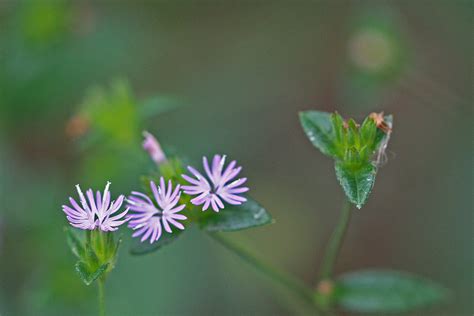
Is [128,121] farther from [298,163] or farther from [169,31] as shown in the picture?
[169,31]

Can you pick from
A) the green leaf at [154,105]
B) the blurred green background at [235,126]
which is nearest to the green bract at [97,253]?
the blurred green background at [235,126]

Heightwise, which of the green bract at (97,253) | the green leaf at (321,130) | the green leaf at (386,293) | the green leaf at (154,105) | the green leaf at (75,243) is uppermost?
the green leaf at (154,105)

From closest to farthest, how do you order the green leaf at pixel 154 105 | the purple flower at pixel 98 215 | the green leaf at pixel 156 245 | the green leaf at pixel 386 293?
the purple flower at pixel 98 215 → the green leaf at pixel 156 245 → the green leaf at pixel 386 293 → the green leaf at pixel 154 105

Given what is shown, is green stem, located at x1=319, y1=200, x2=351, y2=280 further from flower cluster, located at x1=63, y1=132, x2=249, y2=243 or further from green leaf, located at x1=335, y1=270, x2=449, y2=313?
flower cluster, located at x1=63, y1=132, x2=249, y2=243

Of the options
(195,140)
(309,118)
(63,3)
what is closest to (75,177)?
(195,140)

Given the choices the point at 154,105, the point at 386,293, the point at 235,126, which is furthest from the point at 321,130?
the point at 235,126

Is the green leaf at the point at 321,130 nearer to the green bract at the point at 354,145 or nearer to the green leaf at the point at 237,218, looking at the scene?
the green bract at the point at 354,145

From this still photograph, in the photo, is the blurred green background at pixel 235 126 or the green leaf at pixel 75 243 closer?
the green leaf at pixel 75 243

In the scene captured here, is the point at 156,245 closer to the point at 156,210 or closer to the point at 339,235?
the point at 156,210
